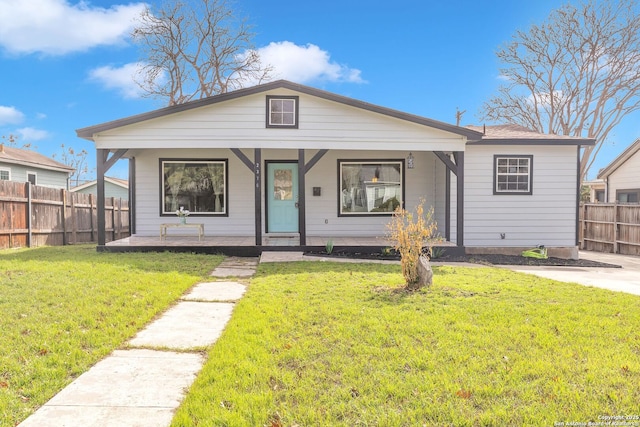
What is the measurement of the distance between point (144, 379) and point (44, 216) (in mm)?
10985

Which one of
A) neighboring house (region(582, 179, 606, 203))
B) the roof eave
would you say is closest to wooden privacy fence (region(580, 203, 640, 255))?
the roof eave

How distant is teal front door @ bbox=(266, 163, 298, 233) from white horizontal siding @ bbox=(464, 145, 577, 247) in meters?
4.54

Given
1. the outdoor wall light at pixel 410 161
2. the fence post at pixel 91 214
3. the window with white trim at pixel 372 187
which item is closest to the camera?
the outdoor wall light at pixel 410 161

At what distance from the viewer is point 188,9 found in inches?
813

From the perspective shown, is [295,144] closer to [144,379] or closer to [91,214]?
[144,379]

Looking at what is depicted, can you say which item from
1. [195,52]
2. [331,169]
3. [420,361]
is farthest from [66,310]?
[195,52]

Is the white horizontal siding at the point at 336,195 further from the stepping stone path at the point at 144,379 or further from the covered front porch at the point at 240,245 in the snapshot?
the stepping stone path at the point at 144,379

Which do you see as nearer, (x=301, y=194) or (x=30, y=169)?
(x=301, y=194)

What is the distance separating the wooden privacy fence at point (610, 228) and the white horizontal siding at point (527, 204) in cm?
368

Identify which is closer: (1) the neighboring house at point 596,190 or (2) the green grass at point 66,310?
(2) the green grass at point 66,310

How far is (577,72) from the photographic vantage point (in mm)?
20297

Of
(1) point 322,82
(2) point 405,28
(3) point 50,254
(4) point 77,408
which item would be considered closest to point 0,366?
(4) point 77,408

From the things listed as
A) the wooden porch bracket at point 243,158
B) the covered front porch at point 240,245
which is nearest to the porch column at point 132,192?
the covered front porch at point 240,245

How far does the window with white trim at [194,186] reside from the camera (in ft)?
36.5
